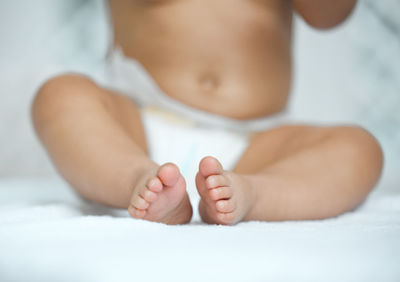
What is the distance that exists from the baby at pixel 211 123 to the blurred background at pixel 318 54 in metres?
0.39

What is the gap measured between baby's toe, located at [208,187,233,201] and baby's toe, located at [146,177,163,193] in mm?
44

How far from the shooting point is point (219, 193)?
46cm

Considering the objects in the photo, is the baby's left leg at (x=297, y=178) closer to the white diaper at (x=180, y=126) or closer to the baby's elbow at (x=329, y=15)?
the white diaper at (x=180, y=126)

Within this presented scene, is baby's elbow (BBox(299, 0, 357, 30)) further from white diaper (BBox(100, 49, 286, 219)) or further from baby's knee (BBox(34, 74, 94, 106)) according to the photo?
baby's knee (BBox(34, 74, 94, 106))

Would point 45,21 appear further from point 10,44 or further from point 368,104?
point 368,104

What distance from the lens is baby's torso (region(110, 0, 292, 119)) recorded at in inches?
32.4

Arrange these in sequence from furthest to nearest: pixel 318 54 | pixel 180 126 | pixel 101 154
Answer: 1. pixel 318 54
2. pixel 180 126
3. pixel 101 154

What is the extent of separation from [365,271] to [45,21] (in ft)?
3.73

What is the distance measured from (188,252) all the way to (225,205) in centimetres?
9

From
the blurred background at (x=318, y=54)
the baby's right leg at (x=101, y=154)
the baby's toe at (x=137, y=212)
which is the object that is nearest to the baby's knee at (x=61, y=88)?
the baby's right leg at (x=101, y=154)

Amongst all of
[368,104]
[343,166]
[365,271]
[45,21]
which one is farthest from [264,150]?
[45,21]

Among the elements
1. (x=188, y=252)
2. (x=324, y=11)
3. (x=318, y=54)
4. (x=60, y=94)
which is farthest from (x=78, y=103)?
(x=318, y=54)

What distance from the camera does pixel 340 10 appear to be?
2.72 feet

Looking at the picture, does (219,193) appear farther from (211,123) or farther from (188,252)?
(211,123)
